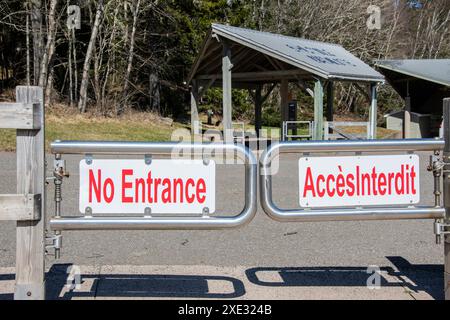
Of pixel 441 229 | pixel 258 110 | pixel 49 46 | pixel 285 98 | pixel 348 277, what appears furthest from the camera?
pixel 49 46

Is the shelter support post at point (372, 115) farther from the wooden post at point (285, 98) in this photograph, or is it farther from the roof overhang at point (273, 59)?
the wooden post at point (285, 98)

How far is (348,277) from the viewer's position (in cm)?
477

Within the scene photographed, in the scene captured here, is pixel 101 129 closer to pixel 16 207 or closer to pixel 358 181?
pixel 16 207

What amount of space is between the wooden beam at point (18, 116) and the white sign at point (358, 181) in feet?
6.01

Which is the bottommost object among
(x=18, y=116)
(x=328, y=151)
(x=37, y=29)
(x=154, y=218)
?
(x=154, y=218)

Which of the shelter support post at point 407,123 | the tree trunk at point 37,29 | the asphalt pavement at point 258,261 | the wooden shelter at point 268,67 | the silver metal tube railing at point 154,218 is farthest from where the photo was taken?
the shelter support post at point 407,123

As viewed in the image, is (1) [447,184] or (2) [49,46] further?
(2) [49,46]

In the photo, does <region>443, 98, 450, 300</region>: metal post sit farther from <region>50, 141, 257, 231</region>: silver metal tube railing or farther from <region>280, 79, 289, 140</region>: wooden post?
<region>280, 79, 289, 140</region>: wooden post

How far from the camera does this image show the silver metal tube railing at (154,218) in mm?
3621

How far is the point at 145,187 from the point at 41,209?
2.26ft

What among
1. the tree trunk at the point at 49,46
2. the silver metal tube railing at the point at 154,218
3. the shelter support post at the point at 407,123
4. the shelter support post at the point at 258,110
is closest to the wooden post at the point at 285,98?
the shelter support post at the point at 258,110

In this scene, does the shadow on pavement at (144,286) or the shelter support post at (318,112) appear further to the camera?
the shelter support post at (318,112)

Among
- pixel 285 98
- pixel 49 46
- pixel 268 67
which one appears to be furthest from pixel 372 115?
pixel 49 46

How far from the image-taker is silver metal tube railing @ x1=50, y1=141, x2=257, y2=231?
11.9 ft
